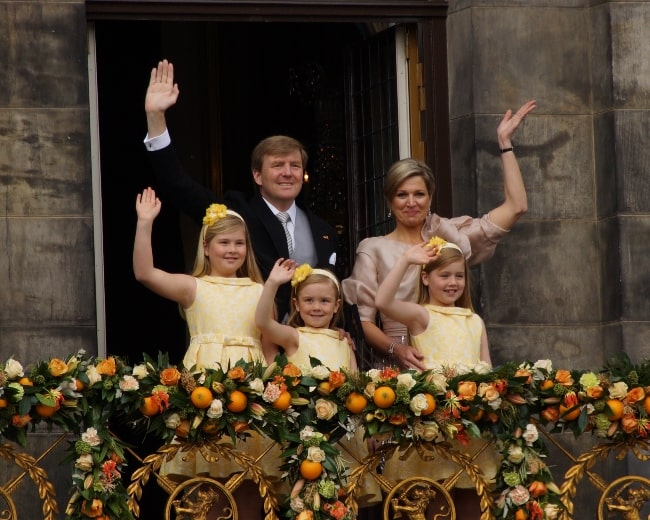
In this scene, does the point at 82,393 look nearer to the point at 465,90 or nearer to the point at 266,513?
the point at 266,513

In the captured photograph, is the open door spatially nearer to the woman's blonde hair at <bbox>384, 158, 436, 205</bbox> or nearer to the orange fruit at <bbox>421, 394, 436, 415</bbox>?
the woman's blonde hair at <bbox>384, 158, 436, 205</bbox>

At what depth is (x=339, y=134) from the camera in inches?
586

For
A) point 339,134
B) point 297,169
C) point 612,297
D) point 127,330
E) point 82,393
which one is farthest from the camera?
point 127,330

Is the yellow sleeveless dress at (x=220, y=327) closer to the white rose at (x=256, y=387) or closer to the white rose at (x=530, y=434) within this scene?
the white rose at (x=256, y=387)

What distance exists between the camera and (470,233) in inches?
462

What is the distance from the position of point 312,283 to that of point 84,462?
5.58 feet

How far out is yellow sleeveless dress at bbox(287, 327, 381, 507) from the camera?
10.6m

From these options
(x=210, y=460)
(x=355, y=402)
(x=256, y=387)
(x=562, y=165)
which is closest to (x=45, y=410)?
(x=210, y=460)

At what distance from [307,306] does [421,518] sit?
52.9 inches

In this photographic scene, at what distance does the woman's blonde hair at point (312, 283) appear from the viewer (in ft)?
35.3

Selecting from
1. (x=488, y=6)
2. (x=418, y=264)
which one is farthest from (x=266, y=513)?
(x=488, y=6)

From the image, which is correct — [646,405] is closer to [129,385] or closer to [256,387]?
[256,387]

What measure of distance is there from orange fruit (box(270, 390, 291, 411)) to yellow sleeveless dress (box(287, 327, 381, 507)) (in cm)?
59

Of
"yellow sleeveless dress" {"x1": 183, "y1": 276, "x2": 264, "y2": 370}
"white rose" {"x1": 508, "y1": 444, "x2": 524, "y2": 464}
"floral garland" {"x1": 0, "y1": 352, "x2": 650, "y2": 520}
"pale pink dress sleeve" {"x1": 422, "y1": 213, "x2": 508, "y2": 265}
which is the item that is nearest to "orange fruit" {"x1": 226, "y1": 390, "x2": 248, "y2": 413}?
"floral garland" {"x1": 0, "y1": 352, "x2": 650, "y2": 520}
